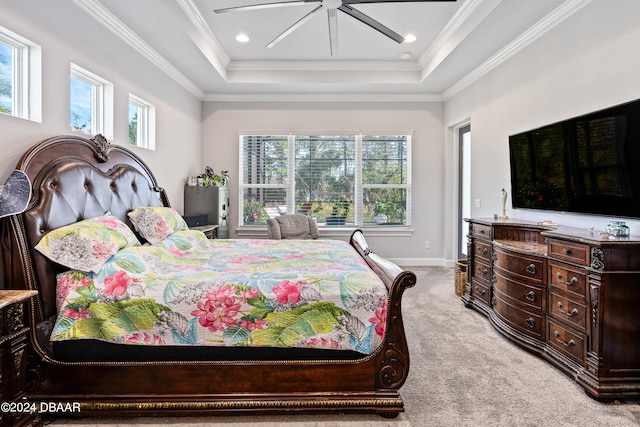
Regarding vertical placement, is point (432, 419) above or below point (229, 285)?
below

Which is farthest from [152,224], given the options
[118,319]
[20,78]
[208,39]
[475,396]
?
[475,396]

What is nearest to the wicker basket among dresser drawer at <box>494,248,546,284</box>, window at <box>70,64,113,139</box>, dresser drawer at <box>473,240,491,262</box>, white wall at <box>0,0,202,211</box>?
dresser drawer at <box>473,240,491,262</box>

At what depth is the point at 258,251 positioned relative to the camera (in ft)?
9.96

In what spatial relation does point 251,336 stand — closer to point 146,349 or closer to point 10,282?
point 146,349

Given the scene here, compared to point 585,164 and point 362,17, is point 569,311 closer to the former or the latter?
point 585,164

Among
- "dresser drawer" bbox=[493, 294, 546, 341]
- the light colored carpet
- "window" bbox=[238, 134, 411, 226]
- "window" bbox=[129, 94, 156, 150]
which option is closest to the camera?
the light colored carpet

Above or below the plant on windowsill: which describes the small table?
below

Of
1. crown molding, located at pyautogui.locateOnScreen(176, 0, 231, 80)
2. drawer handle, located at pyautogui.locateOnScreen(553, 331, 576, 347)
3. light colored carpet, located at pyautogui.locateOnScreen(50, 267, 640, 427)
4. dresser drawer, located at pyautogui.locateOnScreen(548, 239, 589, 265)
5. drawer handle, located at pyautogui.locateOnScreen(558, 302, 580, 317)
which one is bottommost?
light colored carpet, located at pyautogui.locateOnScreen(50, 267, 640, 427)

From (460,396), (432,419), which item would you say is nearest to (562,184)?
(460,396)

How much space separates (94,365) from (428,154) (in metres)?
5.30

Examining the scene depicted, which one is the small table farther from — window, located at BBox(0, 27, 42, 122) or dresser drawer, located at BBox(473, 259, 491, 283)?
dresser drawer, located at BBox(473, 259, 491, 283)

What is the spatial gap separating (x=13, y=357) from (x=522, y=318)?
3364mm

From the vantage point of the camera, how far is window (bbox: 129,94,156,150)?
154 inches

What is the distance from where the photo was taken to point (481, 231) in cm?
369
